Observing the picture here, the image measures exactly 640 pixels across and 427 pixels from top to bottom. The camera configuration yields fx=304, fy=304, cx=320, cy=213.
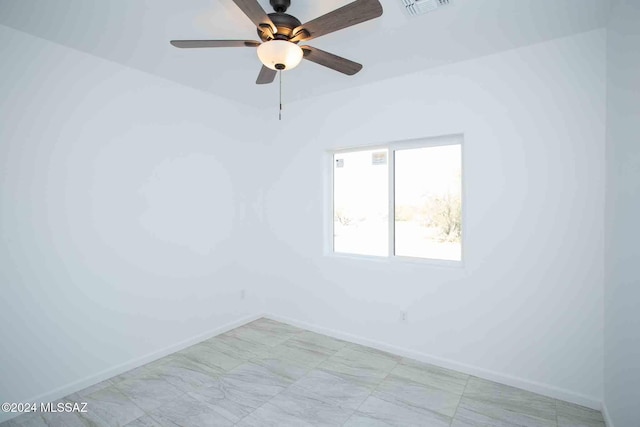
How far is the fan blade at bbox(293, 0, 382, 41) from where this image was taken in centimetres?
146

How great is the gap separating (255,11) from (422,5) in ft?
3.45

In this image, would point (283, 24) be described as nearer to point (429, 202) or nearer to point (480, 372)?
point (429, 202)

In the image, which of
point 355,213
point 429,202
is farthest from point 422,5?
point 355,213

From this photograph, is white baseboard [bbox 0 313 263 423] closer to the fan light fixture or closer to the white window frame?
the white window frame

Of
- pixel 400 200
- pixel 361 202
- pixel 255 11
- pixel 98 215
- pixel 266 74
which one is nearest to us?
pixel 255 11

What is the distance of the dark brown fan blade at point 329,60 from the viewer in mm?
1884

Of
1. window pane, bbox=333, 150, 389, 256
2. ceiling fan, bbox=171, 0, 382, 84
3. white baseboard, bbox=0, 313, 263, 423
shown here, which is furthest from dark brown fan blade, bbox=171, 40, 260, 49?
white baseboard, bbox=0, 313, 263, 423

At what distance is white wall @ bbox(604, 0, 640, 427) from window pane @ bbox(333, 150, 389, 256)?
176 centimetres

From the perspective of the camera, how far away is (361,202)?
353cm

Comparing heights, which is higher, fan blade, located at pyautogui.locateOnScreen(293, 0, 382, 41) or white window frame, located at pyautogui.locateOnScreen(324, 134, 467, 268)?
fan blade, located at pyautogui.locateOnScreen(293, 0, 382, 41)

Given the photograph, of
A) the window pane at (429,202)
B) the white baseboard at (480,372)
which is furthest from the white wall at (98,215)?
the window pane at (429,202)

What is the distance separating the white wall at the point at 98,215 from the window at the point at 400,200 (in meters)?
1.51

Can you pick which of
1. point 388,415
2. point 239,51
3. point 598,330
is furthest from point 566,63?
point 388,415

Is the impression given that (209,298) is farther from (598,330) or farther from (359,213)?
(598,330)
